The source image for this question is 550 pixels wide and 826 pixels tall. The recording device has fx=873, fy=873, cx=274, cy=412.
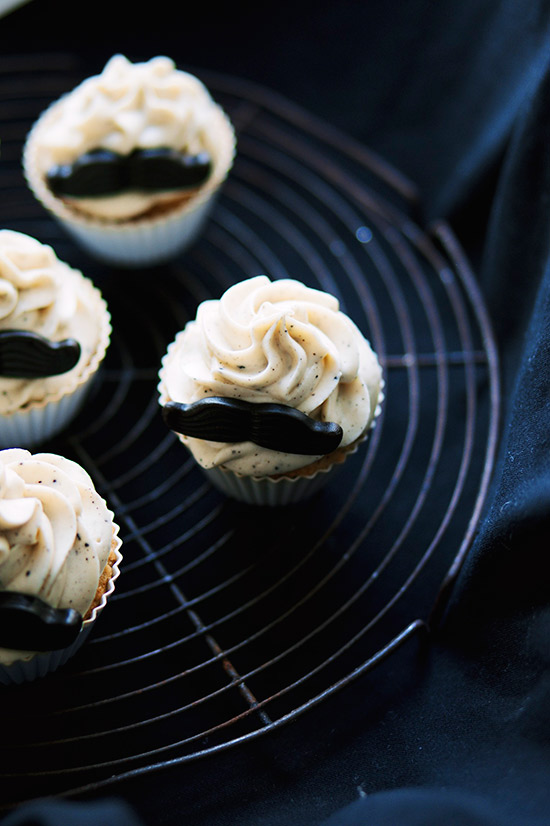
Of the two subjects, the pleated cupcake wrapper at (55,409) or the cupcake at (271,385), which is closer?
the cupcake at (271,385)

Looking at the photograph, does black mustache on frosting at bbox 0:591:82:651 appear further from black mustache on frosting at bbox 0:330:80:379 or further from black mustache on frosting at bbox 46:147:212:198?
black mustache on frosting at bbox 46:147:212:198

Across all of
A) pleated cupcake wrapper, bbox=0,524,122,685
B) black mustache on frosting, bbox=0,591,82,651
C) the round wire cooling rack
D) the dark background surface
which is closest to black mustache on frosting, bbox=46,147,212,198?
the round wire cooling rack

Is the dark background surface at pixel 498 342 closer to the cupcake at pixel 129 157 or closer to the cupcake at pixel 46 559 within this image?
the cupcake at pixel 46 559

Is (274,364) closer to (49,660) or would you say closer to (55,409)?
(55,409)

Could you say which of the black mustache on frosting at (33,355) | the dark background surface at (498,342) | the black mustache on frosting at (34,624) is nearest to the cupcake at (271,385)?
the black mustache on frosting at (33,355)

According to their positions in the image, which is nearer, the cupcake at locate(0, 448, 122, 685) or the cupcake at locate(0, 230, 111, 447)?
the cupcake at locate(0, 448, 122, 685)

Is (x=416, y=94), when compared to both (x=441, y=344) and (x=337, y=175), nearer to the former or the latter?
(x=337, y=175)

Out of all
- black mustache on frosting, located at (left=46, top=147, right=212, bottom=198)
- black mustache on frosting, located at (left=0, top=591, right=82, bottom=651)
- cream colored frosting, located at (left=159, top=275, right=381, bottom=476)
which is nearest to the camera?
black mustache on frosting, located at (left=0, top=591, right=82, bottom=651)
